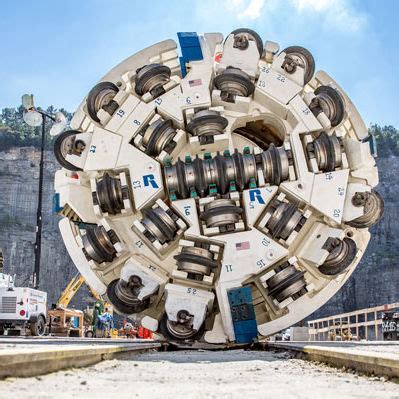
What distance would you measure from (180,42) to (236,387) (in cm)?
608

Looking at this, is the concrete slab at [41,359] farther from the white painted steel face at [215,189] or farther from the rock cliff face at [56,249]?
the rock cliff face at [56,249]

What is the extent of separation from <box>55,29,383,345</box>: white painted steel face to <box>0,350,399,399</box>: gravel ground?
290cm

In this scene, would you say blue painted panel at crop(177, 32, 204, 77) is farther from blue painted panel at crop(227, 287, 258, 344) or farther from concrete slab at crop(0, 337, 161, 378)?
Result: concrete slab at crop(0, 337, 161, 378)

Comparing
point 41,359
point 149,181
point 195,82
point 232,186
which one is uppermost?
point 195,82

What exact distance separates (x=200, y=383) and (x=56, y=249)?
202 feet

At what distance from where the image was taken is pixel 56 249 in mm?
62906

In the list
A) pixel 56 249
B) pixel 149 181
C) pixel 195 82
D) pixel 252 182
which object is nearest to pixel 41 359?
pixel 149 181

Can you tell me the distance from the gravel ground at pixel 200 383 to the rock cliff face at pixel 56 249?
55.0 metres

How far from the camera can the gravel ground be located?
2719 millimetres

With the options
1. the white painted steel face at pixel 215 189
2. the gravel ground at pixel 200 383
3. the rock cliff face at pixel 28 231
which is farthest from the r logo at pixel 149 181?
the rock cliff face at pixel 28 231

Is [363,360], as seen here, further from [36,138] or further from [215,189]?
[36,138]

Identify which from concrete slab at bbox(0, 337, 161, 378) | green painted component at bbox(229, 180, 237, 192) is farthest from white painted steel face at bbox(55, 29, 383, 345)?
concrete slab at bbox(0, 337, 161, 378)

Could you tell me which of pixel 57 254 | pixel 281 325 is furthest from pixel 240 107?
pixel 57 254

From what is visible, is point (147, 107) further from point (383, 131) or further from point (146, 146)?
point (383, 131)
